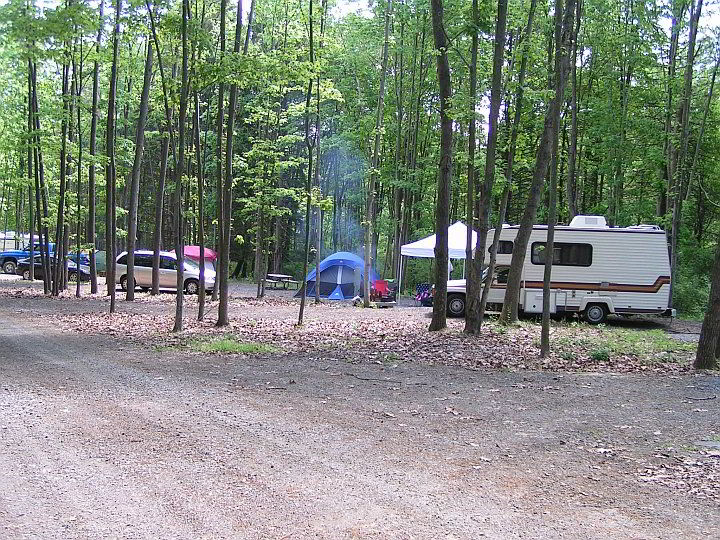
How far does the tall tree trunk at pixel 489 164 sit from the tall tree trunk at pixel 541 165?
86 cm

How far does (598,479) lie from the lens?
4801mm

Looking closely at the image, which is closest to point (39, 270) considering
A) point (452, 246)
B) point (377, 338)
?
point (452, 246)

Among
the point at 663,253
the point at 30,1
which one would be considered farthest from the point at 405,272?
the point at 30,1

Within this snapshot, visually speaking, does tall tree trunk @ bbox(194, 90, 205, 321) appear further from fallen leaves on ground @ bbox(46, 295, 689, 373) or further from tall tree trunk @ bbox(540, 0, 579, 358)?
tall tree trunk @ bbox(540, 0, 579, 358)

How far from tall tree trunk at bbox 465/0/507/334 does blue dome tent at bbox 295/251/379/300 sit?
495 inches

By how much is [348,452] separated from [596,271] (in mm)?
14257

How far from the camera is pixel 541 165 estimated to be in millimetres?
12891

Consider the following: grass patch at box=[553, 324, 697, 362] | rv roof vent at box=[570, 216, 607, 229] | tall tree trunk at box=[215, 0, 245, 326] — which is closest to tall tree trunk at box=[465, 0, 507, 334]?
grass patch at box=[553, 324, 697, 362]

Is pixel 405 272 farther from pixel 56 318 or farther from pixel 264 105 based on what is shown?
pixel 56 318

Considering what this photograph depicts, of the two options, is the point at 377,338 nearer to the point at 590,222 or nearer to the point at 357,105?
the point at 590,222

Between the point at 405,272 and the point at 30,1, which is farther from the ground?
the point at 30,1

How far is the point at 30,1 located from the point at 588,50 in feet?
61.4

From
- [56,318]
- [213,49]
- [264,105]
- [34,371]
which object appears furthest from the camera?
[264,105]

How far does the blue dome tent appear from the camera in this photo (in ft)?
86.7
